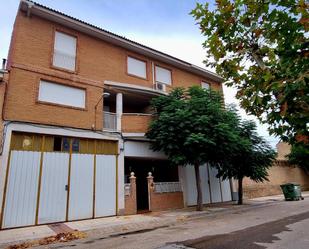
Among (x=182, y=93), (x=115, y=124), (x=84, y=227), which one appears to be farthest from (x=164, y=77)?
(x=84, y=227)

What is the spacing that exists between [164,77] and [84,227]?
1104 centimetres

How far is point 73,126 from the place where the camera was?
1181 cm

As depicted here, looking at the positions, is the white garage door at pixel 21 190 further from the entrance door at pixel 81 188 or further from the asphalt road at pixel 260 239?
the asphalt road at pixel 260 239

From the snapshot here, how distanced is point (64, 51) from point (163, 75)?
22.3 feet

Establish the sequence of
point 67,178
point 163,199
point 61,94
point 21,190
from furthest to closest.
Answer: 1. point 163,199
2. point 61,94
3. point 67,178
4. point 21,190

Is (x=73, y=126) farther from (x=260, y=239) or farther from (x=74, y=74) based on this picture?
(x=260, y=239)

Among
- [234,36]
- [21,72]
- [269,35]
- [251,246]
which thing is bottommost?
[251,246]

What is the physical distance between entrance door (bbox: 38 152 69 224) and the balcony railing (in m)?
3.77

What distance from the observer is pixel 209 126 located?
1276 cm

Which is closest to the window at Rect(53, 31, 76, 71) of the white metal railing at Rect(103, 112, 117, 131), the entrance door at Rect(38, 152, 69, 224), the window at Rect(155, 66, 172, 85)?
the white metal railing at Rect(103, 112, 117, 131)

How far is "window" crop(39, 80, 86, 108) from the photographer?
1150 cm

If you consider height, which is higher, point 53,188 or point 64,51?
point 64,51

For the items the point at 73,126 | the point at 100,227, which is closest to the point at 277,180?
the point at 100,227

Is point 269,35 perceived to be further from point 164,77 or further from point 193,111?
point 164,77
